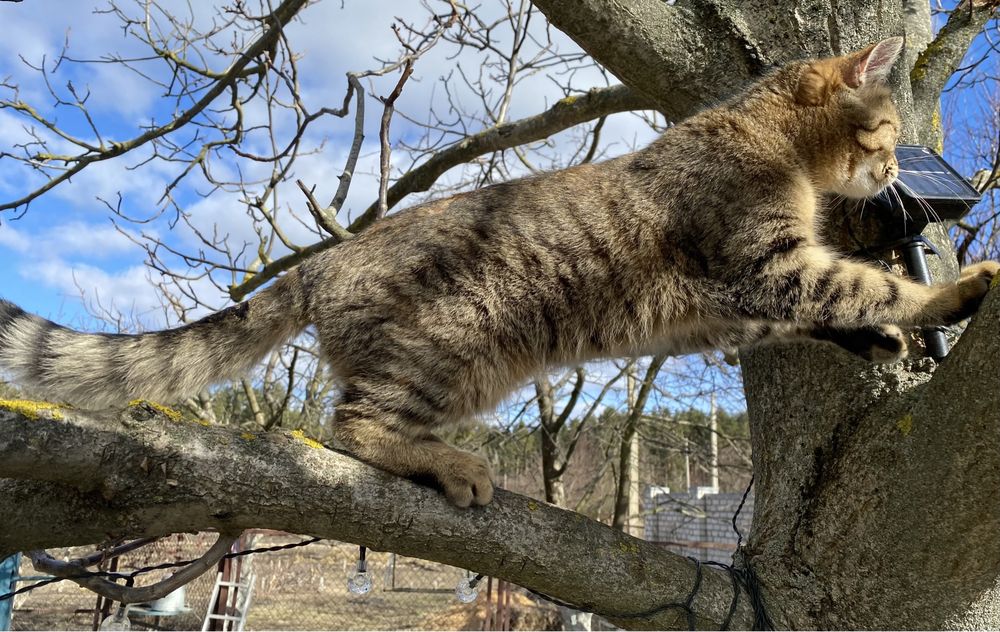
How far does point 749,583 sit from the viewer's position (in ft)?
6.81

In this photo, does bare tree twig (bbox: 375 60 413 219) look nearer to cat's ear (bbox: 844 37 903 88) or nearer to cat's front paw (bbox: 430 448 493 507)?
cat's front paw (bbox: 430 448 493 507)

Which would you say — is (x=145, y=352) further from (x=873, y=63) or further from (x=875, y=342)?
(x=873, y=63)

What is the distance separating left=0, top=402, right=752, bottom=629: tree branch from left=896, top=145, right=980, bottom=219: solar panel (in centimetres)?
138

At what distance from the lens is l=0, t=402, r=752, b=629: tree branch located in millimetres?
1587

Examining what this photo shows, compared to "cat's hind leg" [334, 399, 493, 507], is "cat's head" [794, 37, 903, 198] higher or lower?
higher

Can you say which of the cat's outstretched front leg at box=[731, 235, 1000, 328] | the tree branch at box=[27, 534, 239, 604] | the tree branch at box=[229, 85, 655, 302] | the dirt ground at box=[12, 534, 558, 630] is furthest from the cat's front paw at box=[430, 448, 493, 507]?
the dirt ground at box=[12, 534, 558, 630]

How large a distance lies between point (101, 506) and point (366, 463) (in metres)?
0.69

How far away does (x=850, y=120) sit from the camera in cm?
285

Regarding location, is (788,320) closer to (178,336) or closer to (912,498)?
(912,498)

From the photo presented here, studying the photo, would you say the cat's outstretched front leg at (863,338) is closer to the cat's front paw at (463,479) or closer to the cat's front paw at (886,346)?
the cat's front paw at (886,346)

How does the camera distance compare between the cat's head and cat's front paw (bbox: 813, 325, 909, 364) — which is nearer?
cat's front paw (bbox: 813, 325, 909, 364)

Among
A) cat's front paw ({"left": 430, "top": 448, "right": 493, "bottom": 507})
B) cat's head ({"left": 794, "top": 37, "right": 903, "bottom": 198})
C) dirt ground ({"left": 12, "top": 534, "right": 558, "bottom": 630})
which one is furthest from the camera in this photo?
dirt ground ({"left": 12, "top": 534, "right": 558, "bottom": 630})

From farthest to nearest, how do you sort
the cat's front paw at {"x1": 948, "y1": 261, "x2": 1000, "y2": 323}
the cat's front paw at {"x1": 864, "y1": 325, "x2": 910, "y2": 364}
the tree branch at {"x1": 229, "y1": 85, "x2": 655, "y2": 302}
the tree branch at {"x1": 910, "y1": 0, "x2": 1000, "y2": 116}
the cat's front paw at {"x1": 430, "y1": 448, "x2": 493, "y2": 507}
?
the tree branch at {"x1": 229, "y1": 85, "x2": 655, "y2": 302} → the tree branch at {"x1": 910, "y1": 0, "x2": 1000, "y2": 116} → the cat's front paw at {"x1": 864, "y1": 325, "x2": 910, "y2": 364} → the cat's front paw at {"x1": 948, "y1": 261, "x2": 1000, "y2": 323} → the cat's front paw at {"x1": 430, "y1": 448, "x2": 493, "y2": 507}

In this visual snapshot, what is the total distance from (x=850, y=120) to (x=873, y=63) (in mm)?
370
